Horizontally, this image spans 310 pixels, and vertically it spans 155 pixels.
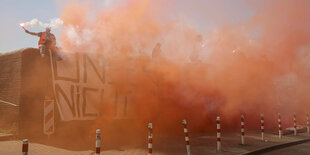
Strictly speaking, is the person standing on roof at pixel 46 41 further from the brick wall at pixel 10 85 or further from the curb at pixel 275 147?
the curb at pixel 275 147

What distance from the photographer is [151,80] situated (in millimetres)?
11758

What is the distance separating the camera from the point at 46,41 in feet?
29.6

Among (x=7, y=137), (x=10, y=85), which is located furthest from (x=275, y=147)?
(x=10, y=85)

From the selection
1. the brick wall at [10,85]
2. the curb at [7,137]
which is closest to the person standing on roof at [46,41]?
the brick wall at [10,85]

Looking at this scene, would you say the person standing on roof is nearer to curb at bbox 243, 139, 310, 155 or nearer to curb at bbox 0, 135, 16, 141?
curb at bbox 0, 135, 16, 141

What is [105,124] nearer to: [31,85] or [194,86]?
[31,85]

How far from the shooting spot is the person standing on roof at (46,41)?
8.65 metres

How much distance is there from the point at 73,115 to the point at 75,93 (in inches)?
30.7

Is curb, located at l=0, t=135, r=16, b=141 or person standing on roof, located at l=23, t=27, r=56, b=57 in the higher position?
person standing on roof, located at l=23, t=27, r=56, b=57

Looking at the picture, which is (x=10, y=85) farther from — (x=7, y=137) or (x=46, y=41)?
(x=46, y=41)

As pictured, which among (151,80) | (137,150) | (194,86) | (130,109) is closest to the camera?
(137,150)

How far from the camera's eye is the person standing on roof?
28.4 feet

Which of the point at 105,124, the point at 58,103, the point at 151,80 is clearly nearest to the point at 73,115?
the point at 58,103

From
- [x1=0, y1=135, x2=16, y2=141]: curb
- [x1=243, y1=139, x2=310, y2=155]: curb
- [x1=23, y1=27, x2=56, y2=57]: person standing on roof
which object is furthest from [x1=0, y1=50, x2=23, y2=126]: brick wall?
[x1=243, y1=139, x2=310, y2=155]: curb
